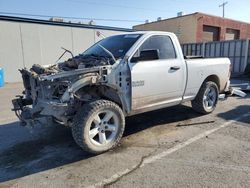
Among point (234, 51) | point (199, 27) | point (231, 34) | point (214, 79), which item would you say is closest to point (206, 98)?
point (214, 79)

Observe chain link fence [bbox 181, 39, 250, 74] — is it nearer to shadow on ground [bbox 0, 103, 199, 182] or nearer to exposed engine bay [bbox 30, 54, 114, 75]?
shadow on ground [bbox 0, 103, 199, 182]

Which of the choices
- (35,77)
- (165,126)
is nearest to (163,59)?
(165,126)

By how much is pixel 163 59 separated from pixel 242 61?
557 inches

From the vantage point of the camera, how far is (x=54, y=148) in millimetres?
4539

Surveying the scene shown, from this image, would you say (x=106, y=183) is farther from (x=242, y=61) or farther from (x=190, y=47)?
(x=190, y=47)

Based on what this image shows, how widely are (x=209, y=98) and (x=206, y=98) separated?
6.8 inches

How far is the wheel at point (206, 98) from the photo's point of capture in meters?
6.25

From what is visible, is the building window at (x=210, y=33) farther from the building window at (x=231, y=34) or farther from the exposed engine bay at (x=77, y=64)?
the exposed engine bay at (x=77, y=64)

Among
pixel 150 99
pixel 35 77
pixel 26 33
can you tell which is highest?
pixel 26 33

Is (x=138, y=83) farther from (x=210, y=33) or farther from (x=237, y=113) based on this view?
(x=210, y=33)

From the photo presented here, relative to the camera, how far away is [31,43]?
670 inches

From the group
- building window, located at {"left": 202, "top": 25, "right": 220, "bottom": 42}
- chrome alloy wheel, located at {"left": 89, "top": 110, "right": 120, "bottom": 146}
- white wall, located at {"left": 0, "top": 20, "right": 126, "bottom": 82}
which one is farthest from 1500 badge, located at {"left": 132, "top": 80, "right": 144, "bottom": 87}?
building window, located at {"left": 202, "top": 25, "right": 220, "bottom": 42}

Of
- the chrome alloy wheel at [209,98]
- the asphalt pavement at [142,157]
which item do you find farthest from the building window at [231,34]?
the asphalt pavement at [142,157]

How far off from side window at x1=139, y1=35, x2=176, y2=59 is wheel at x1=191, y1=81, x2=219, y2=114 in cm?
145
